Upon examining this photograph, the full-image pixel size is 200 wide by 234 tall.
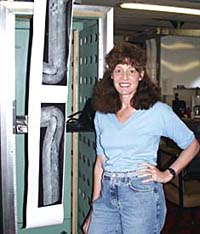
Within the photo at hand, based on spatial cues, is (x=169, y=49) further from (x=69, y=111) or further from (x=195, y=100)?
(x=69, y=111)

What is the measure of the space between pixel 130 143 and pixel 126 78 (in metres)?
0.29

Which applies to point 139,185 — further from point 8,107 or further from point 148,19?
point 148,19

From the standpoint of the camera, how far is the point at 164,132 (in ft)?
5.90

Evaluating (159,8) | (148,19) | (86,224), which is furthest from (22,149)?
(148,19)

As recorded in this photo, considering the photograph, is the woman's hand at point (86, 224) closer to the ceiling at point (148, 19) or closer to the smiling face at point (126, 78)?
the smiling face at point (126, 78)

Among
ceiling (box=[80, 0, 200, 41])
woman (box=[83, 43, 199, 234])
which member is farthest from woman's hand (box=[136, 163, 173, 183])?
ceiling (box=[80, 0, 200, 41])

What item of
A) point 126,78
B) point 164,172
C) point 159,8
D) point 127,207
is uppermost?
point 159,8

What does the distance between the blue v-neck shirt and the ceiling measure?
10.9 feet

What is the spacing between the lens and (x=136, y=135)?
174 cm

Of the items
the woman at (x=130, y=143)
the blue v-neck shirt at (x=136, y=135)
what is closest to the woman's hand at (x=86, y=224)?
the woman at (x=130, y=143)

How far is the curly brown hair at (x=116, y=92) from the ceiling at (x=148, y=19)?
3.21m

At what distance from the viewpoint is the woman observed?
1743 mm

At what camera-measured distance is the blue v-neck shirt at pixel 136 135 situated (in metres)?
1.75

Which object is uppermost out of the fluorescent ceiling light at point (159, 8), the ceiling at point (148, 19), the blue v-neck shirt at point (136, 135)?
the ceiling at point (148, 19)
